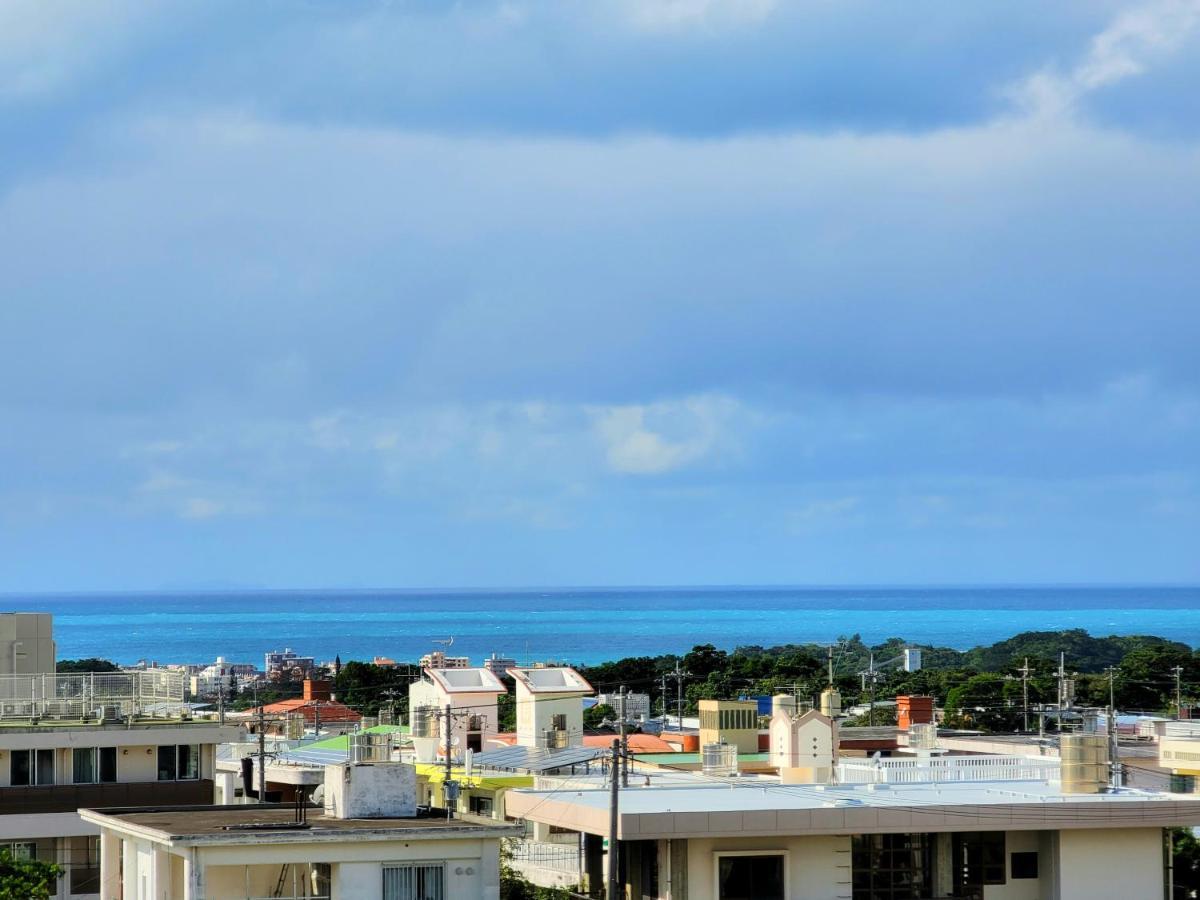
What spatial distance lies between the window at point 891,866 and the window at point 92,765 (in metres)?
19.8

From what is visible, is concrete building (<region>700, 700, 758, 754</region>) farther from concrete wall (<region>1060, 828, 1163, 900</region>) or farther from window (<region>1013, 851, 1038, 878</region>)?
concrete wall (<region>1060, 828, 1163, 900</region>)

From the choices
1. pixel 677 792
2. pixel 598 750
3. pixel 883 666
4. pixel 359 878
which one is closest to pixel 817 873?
pixel 677 792

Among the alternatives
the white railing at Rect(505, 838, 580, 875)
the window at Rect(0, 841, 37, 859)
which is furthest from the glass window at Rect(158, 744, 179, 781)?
the white railing at Rect(505, 838, 580, 875)

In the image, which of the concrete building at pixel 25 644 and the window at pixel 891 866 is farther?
the concrete building at pixel 25 644

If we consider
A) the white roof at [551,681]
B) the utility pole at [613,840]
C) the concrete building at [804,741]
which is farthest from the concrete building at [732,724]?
the utility pole at [613,840]

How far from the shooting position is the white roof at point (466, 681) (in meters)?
57.8

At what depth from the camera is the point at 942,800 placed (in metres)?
32.8

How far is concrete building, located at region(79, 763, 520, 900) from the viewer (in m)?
26.9

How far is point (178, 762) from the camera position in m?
44.7

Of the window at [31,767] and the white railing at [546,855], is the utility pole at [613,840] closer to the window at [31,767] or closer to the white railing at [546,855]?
the white railing at [546,855]

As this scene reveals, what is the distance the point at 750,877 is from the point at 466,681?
29.4 m

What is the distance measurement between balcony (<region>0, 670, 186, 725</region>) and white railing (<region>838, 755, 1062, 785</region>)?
18.0m

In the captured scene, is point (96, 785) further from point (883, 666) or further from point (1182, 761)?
point (883, 666)

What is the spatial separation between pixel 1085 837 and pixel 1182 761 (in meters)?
13.1
